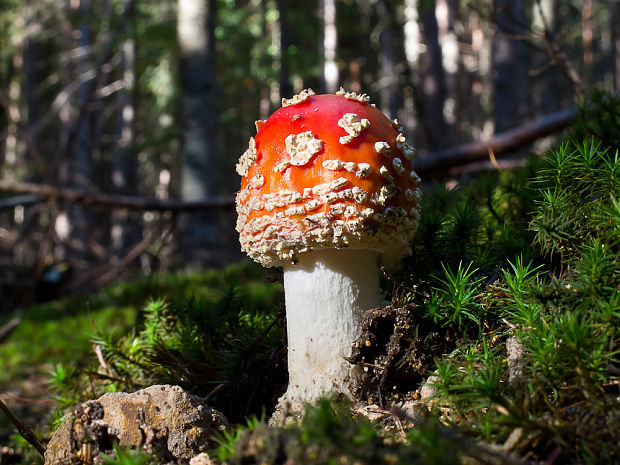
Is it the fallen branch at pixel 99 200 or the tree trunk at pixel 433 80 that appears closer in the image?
the fallen branch at pixel 99 200

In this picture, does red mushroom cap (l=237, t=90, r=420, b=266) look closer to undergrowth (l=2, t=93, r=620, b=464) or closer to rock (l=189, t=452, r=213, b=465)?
undergrowth (l=2, t=93, r=620, b=464)

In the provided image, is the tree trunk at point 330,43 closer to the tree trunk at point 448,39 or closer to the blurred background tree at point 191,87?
the blurred background tree at point 191,87

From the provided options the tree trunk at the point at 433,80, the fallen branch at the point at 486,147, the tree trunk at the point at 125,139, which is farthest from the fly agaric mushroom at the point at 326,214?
the tree trunk at the point at 125,139

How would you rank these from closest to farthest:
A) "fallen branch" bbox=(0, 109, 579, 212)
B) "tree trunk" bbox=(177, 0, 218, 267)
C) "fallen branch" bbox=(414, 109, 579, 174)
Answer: "fallen branch" bbox=(414, 109, 579, 174) → "fallen branch" bbox=(0, 109, 579, 212) → "tree trunk" bbox=(177, 0, 218, 267)

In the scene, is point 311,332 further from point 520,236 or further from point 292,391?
point 520,236

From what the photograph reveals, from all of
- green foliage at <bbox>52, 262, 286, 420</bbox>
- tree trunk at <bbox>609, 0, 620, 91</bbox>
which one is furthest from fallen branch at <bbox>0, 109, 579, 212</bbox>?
tree trunk at <bbox>609, 0, 620, 91</bbox>

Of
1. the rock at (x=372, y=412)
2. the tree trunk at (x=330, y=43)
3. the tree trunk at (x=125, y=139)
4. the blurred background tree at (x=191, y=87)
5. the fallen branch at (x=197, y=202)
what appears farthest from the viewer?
the tree trunk at (x=125, y=139)

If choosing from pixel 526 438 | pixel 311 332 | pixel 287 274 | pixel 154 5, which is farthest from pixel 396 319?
pixel 154 5
